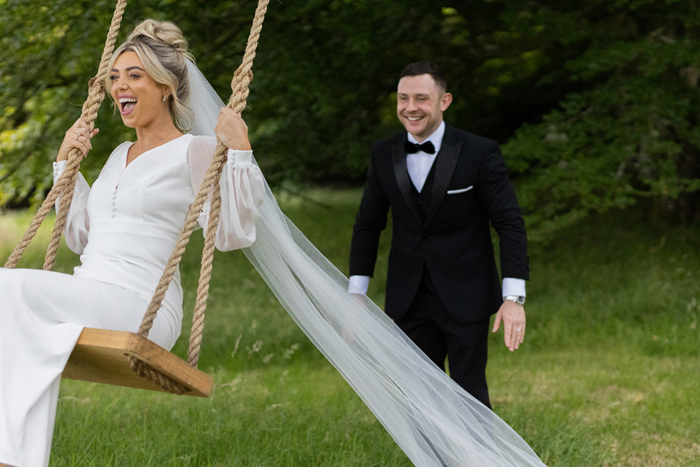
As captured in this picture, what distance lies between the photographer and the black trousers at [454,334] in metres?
3.54

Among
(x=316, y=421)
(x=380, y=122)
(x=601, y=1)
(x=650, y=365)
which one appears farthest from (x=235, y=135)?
(x=380, y=122)

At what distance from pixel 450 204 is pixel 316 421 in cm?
163

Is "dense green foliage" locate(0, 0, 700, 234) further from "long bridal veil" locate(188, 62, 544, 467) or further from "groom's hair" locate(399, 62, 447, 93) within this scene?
"long bridal veil" locate(188, 62, 544, 467)

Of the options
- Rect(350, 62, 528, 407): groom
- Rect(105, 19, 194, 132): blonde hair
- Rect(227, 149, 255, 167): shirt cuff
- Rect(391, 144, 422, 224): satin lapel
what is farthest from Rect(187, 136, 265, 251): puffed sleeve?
Rect(391, 144, 422, 224): satin lapel

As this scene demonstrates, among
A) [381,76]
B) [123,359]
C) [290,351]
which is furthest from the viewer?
[381,76]

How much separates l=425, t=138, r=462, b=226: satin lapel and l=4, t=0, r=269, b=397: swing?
3.56ft

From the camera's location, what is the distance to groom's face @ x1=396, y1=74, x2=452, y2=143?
338 centimetres

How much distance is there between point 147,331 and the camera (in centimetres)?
242

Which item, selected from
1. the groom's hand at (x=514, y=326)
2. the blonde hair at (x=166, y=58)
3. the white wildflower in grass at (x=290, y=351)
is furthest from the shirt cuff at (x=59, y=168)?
the white wildflower in grass at (x=290, y=351)

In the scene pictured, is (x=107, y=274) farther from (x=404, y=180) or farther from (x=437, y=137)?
(x=437, y=137)

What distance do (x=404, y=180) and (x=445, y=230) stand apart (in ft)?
0.97

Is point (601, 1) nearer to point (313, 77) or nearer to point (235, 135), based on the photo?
point (313, 77)

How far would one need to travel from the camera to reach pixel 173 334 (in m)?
2.76

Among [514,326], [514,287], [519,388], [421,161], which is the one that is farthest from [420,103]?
[519,388]
